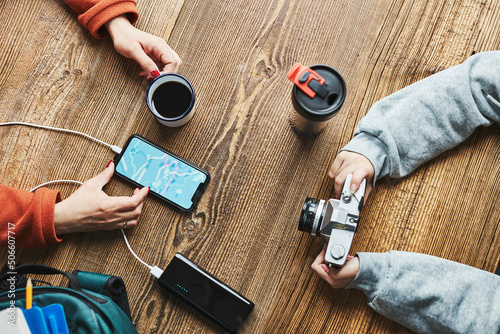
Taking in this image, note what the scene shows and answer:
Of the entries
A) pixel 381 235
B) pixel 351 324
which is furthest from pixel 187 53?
pixel 351 324

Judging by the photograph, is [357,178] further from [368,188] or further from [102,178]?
[102,178]

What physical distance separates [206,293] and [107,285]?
22 cm

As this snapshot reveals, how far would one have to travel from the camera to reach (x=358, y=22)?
881mm

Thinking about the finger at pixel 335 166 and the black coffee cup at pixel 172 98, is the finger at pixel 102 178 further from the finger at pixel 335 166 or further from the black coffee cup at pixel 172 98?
the finger at pixel 335 166

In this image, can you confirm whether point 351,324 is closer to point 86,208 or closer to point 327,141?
point 327,141

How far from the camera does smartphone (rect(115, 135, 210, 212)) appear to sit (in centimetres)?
86

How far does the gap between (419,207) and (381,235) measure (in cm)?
11

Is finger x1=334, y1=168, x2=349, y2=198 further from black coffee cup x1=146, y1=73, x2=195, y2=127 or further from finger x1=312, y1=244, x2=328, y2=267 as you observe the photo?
black coffee cup x1=146, y1=73, x2=195, y2=127

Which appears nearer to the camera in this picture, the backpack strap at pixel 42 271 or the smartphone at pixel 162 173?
the backpack strap at pixel 42 271

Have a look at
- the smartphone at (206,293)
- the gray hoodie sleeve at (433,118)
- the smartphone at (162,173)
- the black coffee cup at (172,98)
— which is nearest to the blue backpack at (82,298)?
the smartphone at (206,293)

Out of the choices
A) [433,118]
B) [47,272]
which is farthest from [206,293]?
[433,118]

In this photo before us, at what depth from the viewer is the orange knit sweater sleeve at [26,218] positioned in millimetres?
794

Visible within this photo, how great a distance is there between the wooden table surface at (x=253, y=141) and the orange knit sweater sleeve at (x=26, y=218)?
0.06 m

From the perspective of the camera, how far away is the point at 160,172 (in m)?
0.87
